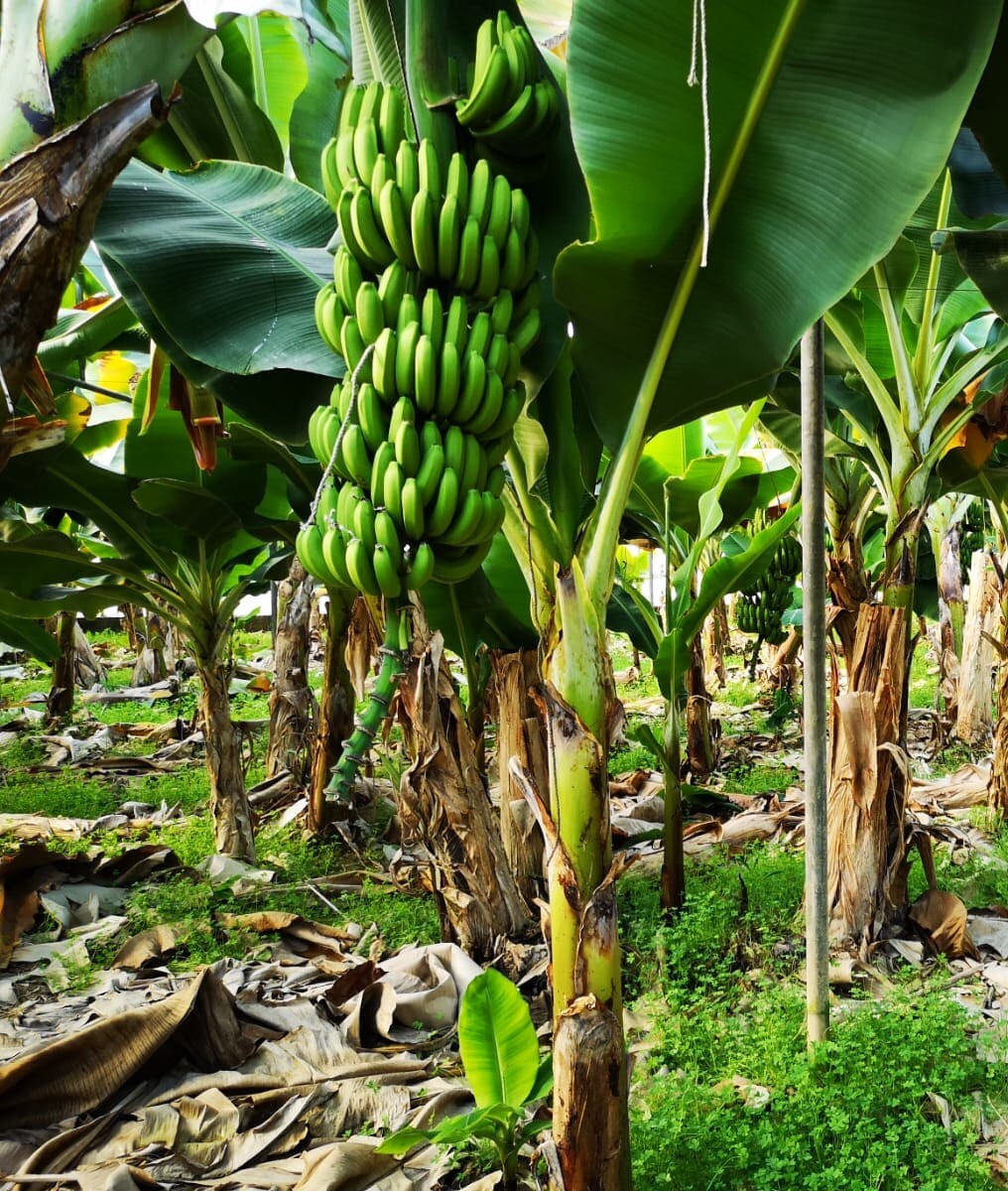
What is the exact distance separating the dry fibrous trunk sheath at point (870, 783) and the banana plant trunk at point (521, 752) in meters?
0.90

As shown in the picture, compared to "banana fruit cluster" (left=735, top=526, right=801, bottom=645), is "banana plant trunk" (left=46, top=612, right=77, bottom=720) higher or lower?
lower

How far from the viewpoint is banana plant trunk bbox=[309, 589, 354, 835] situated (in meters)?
3.68

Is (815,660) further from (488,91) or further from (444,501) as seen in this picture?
(488,91)

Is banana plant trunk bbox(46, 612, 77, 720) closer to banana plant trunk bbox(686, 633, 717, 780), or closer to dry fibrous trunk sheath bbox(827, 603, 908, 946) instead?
banana plant trunk bbox(686, 633, 717, 780)

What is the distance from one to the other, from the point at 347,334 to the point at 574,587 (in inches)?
19.8

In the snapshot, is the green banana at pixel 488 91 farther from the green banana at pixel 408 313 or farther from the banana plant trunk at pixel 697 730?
the banana plant trunk at pixel 697 730

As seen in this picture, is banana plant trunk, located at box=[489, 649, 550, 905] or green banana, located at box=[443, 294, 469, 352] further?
banana plant trunk, located at box=[489, 649, 550, 905]

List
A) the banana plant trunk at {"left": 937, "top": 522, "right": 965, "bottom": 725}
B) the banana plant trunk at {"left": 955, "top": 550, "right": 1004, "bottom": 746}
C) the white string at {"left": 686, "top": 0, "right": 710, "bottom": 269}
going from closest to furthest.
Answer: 1. the white string at {"left": 686, "top": 0, "right": 710, "bottom": 269}
2. the banana plant trunk at {"left": 955, "top": 550, "right": 1004, "bottom": 746}
3. the banana plant trunk at {"left": 937, "top": 522, "right": 965, "bottom": 725}

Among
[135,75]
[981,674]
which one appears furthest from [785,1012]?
[981,674]

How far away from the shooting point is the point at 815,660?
5.99 ft

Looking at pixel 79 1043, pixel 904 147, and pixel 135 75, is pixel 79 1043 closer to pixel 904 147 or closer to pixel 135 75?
pixel 135 75

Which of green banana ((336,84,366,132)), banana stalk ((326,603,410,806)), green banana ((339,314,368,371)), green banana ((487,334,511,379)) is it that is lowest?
banana stalk ((326,603,410,806))

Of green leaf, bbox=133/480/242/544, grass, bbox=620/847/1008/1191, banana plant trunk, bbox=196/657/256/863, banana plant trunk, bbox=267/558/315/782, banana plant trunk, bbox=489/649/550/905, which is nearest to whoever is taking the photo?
grass, bbox=620/847/1008/1191

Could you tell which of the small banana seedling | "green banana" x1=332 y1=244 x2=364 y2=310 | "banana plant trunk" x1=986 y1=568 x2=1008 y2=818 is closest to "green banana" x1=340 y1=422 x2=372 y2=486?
"green banana" x1=332 y1=244 x2=364 y2=310
